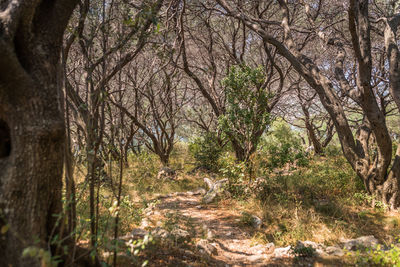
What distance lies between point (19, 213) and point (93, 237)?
29.2 inches

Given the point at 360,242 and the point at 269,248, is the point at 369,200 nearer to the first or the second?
the point at 360,242

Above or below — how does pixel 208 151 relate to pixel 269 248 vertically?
above

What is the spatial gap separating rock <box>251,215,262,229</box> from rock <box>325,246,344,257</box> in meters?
1.29

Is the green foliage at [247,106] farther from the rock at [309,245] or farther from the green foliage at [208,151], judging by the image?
the green foliage at [208,151]

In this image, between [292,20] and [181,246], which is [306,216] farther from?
[292,20]

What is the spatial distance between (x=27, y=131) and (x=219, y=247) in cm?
326

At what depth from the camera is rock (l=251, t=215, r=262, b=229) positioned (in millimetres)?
4453

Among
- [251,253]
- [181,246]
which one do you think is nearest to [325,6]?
[251,253]

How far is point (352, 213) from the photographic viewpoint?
456 centimetres

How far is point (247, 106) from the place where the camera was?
238 inches

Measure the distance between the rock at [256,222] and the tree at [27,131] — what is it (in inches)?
146

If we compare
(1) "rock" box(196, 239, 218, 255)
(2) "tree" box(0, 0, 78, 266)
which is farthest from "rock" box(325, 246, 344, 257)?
(2) "tree" box(0, 0, 78, 266)

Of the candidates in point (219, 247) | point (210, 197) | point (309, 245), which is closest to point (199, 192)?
point (210, 197)

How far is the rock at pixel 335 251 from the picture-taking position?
3.19 metres
